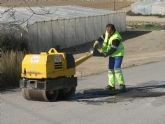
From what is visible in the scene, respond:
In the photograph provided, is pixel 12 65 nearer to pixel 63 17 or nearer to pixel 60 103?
pixel 60 103

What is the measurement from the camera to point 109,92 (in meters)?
13.8

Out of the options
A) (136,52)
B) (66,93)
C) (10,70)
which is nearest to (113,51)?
(66,93)

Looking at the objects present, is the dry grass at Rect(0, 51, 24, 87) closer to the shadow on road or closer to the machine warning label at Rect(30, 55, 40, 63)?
the shadow on road

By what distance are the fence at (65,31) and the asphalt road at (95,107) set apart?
11313 mm

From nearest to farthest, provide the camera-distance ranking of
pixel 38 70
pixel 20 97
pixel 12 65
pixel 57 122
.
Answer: pixel 57 122, pixel 38 70, pixel 20 97, pixel 12 65

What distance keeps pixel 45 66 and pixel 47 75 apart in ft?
0.74

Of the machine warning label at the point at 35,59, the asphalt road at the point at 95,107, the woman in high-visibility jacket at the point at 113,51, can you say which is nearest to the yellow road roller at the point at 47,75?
the machine warning label at the point at 35,59

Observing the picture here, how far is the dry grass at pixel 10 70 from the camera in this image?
50.6 feet

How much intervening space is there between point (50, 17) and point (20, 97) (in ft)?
57.9

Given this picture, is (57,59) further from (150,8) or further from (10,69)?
(150,8)

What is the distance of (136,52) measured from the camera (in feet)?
93.7

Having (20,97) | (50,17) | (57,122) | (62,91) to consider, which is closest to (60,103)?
(62,91)

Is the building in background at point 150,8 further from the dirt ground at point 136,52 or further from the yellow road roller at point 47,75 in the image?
the yellow road roller at point 47,75

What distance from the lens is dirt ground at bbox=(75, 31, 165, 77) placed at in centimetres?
2089
